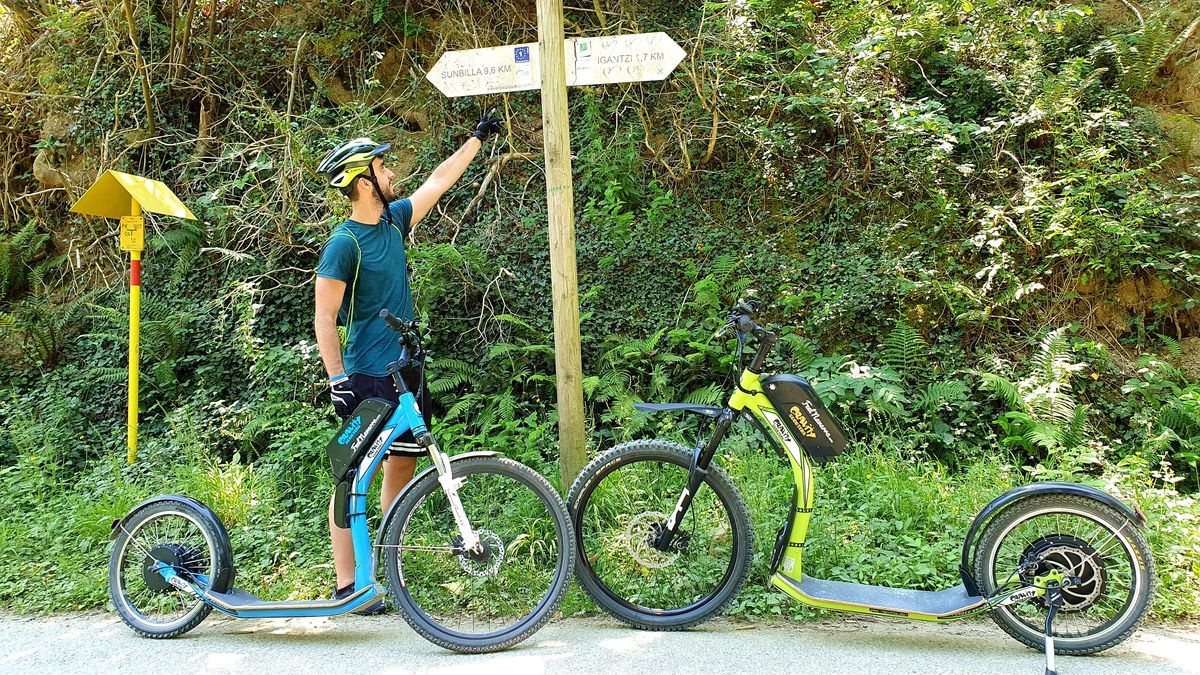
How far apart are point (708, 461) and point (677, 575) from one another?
664 millimetres

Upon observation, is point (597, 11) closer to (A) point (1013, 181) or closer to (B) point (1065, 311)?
(A) point (1013, 181)

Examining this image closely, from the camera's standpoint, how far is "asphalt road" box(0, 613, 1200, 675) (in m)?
3.26

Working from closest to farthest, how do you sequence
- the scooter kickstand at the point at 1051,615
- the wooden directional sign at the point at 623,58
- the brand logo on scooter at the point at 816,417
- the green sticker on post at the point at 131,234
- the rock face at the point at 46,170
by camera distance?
1. the scooter kickstand at the point at 1051,615
2. the brand logo on scooter at the point at 816,417
3. the wooden directional sign at the point at 623,58
4. the green sticker on post at the point at 131,234
5. the rock face at the point at 46,170

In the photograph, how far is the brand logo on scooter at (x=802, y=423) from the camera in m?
3.65

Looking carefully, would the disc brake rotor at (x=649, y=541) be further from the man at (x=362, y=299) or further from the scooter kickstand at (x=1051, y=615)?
the scooter kickstand at (x=1051, y=615)

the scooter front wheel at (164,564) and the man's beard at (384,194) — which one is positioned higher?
the man's beard at (384,194)

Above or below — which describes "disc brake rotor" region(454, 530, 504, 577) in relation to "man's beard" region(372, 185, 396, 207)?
below

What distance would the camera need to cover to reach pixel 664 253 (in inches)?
266

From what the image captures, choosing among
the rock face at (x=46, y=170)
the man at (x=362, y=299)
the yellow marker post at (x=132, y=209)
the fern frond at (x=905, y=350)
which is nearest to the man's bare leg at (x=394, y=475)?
the man at (x=362, y=299)

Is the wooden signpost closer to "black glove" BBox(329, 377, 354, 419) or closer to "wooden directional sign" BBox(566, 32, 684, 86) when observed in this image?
"wooden directional sign" BBox(566, 32, 684, 86)

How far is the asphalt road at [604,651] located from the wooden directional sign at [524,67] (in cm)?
297

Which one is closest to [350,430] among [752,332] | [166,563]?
[166,563]

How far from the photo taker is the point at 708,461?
3.69 metres

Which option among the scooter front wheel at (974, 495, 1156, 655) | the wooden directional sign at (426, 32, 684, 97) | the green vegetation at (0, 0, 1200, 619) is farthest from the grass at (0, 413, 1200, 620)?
the wooden directional sign at (426, 32, 684, 97)
